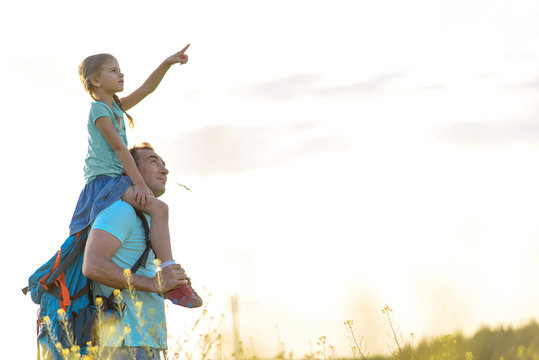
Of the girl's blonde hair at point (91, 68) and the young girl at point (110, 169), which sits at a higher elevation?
the girl's blonde hair at point (91, 68)

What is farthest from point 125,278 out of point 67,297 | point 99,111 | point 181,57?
point 181,57

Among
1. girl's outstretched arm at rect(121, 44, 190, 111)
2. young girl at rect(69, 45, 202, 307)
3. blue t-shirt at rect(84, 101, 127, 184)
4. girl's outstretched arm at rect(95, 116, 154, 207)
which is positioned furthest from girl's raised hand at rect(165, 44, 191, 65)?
girl's outstretched arm at rect(95, 116, 154, 207)

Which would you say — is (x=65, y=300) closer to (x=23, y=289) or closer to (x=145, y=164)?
(x=23, y=289)

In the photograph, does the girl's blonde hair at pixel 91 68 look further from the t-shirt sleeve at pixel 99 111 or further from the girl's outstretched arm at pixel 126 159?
the girl's outstretched arm at pixel 126 159

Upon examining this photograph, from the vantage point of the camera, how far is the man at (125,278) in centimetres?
466

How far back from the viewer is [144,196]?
5141mm

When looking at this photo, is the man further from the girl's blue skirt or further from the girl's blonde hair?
the girl's blonde hair

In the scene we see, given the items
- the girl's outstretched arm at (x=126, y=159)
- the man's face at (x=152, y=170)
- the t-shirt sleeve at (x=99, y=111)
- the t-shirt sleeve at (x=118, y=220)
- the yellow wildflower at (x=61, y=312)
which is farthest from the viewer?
the t-shirt sleeve at (x=99, y=111)

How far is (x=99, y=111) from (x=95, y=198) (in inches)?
32.6

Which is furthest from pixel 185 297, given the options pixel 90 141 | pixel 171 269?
pixel 90 141

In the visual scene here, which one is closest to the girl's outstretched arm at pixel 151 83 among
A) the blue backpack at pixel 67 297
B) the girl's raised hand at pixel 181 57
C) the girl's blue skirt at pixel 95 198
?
the girl's raised hand at pixel 181 57

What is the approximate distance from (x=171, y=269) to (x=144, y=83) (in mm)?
2347

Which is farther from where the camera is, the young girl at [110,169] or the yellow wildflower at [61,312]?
the young girl at [110,169]

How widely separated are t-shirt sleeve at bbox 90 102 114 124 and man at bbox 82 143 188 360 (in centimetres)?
92
